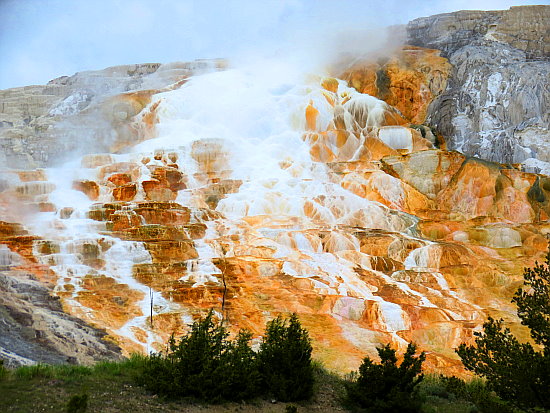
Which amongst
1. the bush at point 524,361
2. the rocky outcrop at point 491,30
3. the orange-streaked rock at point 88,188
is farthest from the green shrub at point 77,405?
the rocky outcrop at point 491,30

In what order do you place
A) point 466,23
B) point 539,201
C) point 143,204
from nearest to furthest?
point 143,204 → point 539,201 → point 466,23

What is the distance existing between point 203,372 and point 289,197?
48.9 feet

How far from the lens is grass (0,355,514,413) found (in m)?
5.99

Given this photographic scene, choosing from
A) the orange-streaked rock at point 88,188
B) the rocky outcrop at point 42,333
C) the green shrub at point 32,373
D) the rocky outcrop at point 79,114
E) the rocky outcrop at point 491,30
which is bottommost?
the rocky outcrop at point 42,333

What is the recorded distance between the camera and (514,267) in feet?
54.1

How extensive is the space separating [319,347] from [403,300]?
3899 mm

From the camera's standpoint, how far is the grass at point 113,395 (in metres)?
5.99

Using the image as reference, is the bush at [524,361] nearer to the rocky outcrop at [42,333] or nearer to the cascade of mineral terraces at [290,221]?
the cascade of mineral terraces at [290,221]

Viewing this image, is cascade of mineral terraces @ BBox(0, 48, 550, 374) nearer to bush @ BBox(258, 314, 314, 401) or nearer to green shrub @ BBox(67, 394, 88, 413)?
bush @ BBox(258, 314, 314, 401)

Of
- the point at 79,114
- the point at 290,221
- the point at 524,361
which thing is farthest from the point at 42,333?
the point at 79,114

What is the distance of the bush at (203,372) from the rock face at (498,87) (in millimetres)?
23238

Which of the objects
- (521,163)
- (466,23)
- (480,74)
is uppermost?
(466,23)

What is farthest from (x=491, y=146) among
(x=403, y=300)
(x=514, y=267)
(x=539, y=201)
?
(x=403, y=300)

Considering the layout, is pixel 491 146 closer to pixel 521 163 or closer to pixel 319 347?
pixel 521 163
